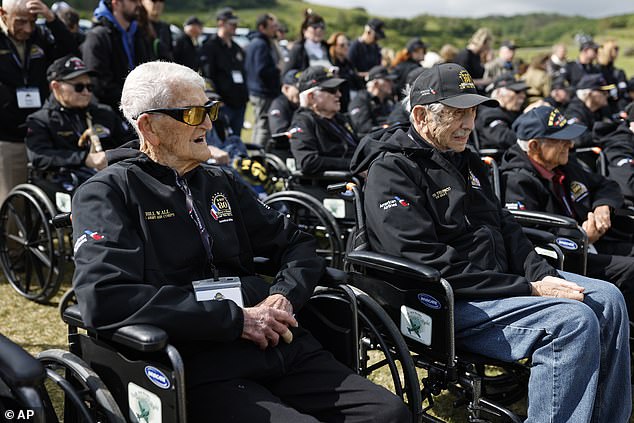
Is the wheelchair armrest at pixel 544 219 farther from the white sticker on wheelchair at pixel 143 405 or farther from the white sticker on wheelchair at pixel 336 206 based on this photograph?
the white sticker on wheelchair at pixel 143 405

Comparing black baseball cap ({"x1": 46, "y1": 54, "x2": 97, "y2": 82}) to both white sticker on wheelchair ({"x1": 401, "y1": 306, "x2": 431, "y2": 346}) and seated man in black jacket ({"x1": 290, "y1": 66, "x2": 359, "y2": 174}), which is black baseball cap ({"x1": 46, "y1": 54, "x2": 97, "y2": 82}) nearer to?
seated man in black jacket ({"x1": 290, "y1": 66, "x2": 359, "y2": 174})

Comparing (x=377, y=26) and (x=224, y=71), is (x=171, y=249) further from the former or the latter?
(x=377, y=26)

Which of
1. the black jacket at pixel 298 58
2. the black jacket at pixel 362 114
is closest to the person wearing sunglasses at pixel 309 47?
the black jacket at pixel 298 58

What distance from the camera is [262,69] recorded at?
7914 millimetres

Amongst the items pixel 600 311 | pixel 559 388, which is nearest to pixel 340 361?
pixel 559 388

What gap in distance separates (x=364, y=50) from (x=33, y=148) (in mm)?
6434

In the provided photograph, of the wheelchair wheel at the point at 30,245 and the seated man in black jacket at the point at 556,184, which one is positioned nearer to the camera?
the seated man in black jacket at the point at 556,184

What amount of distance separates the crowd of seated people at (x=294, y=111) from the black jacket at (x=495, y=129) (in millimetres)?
13

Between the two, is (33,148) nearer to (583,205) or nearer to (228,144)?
(228,144)

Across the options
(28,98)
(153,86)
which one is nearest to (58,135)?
(28,98)

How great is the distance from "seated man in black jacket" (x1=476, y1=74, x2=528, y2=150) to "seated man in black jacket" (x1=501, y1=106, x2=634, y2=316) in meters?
2.23

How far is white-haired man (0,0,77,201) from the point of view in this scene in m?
4.55

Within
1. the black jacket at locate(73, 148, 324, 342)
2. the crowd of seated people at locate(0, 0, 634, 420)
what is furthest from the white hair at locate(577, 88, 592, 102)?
the black jacket at locate(73, 148, 324, 342)

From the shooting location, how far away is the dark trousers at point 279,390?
1.93 meters
